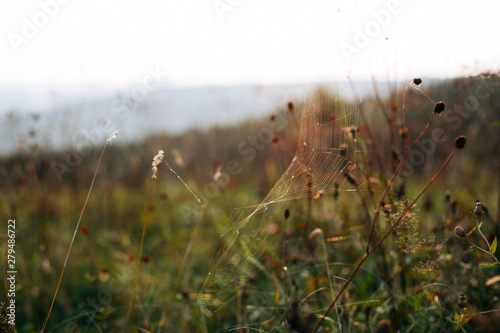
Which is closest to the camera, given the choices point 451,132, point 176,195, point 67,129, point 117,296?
point 117,296

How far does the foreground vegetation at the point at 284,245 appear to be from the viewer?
5.04 feet

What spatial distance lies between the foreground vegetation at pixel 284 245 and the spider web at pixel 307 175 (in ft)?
0.05

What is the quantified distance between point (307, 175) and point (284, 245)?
370mm

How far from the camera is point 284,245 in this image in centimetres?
180

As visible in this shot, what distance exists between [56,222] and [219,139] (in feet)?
6.40

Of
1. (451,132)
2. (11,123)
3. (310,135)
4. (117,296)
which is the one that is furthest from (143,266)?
(451,132)

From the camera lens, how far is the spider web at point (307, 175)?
5.43 feet

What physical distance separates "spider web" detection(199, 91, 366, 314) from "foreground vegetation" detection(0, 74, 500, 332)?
2cm

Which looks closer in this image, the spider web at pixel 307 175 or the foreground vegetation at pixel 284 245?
the foreground vegetation at pixel 284 245

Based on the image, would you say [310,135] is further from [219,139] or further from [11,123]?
[219,139]

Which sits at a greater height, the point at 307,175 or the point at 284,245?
the point at 307,175

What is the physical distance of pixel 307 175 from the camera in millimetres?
1759

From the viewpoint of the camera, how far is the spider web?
1655mm

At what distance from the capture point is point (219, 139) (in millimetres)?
4387
